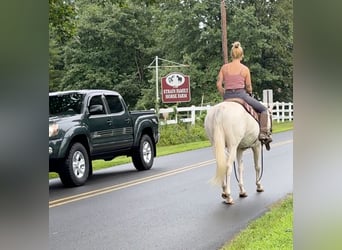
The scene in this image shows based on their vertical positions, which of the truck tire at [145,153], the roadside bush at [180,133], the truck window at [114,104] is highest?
the truck window at [114,104]

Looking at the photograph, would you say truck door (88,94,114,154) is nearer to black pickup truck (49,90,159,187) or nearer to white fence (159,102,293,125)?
black pickup truck (49,90,159,187)

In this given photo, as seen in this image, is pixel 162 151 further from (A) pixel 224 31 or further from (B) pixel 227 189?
(A) pixel 224 31

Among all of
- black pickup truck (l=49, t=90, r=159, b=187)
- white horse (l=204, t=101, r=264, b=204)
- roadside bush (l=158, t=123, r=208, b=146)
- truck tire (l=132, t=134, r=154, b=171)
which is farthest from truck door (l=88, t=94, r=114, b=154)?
white horse (l=204, t=101, r=264, b=204)

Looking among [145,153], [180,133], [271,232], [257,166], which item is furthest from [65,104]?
[271,232]

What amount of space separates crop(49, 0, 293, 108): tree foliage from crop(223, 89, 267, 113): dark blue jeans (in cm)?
4

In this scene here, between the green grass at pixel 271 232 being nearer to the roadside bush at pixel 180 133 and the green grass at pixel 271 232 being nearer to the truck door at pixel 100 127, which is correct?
the roadside bush at pixel 180 133

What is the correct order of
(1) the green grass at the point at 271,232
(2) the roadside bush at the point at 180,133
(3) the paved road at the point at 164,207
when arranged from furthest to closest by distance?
(2) the roadside bush at the point at 180,133, (3) the paved road at the point at 164,207, (1) the green grass at the point at 271,232

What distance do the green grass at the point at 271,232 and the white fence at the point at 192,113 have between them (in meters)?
0.35

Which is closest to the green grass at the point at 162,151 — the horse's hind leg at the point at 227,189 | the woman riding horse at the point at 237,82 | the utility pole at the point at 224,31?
the horse's hind leg at the point at 227,189

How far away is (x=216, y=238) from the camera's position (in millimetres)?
2076

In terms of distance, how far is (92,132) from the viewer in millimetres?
2221

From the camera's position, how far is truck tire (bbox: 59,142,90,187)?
86.7 inches

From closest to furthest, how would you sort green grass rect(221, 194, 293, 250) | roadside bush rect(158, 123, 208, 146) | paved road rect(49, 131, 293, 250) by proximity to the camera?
green grass rect(221, 194, 293, 250), paved road rect(49, 131, 293, 250), roadside bush rect(158, 123, 208, 146)

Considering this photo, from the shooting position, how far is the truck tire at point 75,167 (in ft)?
7.22
